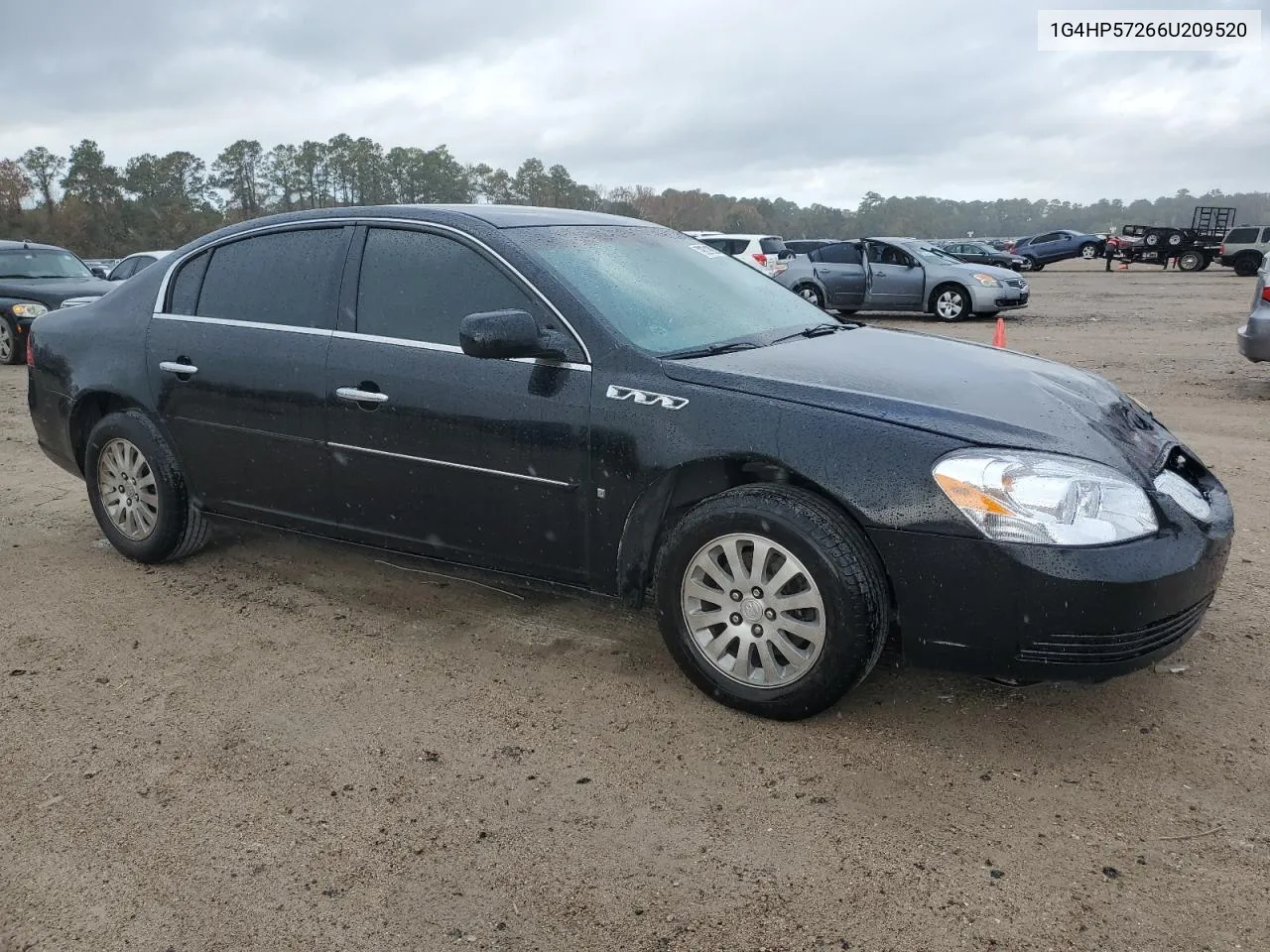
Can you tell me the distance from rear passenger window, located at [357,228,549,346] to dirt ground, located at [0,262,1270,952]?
1.03m

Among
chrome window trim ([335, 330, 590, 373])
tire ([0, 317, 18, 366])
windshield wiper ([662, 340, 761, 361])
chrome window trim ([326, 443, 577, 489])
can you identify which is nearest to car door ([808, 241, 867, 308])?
tire ([0, 317, 18, 366])

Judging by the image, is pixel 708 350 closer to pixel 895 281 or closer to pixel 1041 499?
pixel 1041 499

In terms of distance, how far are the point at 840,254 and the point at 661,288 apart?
15.5 metres

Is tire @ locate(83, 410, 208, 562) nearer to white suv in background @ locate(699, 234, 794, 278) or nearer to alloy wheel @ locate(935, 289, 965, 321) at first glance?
alloy wheel @ locate(935, 289, 965, 321)

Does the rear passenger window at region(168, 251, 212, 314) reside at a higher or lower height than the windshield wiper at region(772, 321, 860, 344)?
higher

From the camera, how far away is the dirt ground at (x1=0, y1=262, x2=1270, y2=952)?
2441mm

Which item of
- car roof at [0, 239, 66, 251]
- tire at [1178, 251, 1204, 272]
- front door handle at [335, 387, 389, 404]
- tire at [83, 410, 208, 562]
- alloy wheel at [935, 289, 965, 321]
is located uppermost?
car roof at [0, 239, 66, 251]

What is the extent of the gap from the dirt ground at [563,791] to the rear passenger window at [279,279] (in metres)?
0.98

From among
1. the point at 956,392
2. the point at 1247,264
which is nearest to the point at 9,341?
the point at 956,392

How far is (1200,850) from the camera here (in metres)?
2.63

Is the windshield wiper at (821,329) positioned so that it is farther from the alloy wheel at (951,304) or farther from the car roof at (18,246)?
the alloy wheel at (951,304)

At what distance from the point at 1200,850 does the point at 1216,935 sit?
0.34 meters

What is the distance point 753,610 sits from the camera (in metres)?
3.26

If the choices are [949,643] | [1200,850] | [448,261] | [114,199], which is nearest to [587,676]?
[949,643]
